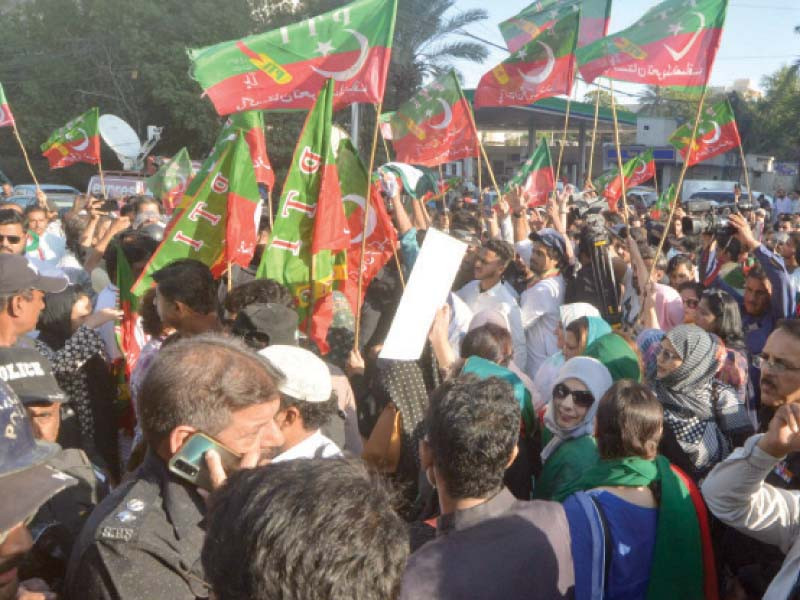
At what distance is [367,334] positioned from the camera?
5.38 m

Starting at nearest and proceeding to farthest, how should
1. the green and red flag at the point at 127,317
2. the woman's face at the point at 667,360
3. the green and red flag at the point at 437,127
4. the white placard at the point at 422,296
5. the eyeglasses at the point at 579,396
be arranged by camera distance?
1. the eyeglasses at the point at 579,396
2. the white placard at the point at 422,296
3. the woman's face at the point at 667,360
4. the green and red flag at the point at 127,317
5. the green and red flag at the point at 437,127

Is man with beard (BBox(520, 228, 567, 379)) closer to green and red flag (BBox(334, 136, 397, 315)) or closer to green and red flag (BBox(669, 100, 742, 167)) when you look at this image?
green and red flag (BBox(334, 136, 397, 315))

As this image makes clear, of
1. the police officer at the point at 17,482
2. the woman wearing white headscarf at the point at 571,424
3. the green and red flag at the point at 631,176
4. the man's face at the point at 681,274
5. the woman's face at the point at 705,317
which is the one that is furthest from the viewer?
the green and red flag at the point at 631,176

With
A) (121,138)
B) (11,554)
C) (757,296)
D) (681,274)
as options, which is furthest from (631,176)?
(121,138)

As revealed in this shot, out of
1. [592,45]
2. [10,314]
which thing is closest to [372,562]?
[10,314]

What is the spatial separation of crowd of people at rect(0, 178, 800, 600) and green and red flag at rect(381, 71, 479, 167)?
318cm

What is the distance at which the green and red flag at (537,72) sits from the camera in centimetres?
770

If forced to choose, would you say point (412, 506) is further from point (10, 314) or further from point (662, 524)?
point (10, 314)

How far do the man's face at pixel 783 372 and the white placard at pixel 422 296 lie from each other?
137cm

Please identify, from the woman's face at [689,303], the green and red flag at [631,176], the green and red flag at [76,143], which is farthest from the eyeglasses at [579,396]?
the green and red flag at [631,176]

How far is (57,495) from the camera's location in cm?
221

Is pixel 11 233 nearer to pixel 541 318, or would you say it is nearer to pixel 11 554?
pixel 541 318

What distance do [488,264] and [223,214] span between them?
191 cm

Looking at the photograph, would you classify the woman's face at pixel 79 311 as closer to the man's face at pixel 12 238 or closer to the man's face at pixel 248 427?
the man's face at pixel 12 238
